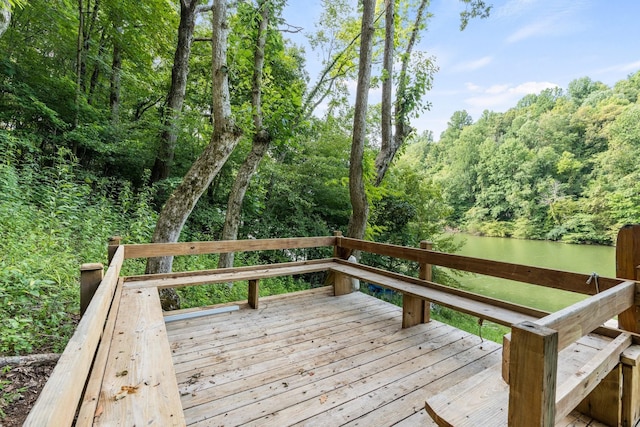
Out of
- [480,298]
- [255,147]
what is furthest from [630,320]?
[255,147]

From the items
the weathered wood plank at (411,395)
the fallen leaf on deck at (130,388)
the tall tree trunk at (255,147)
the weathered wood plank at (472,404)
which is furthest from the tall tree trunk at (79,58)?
the weathered wood plank at (472,404)

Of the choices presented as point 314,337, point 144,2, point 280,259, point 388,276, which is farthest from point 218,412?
point 144,2

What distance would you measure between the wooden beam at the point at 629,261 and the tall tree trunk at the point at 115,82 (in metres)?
7.55

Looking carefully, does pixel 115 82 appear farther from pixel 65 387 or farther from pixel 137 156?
pixel 65 387

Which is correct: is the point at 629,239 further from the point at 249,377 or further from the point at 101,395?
the point at 101,395

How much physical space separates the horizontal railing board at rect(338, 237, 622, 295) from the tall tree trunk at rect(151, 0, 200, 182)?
463 centimetres

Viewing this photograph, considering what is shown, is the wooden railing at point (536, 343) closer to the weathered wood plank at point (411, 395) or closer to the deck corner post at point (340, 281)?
the weathered wood plank at point (411, 395)

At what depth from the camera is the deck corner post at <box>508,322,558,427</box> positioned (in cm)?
73

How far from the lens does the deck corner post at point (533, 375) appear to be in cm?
73

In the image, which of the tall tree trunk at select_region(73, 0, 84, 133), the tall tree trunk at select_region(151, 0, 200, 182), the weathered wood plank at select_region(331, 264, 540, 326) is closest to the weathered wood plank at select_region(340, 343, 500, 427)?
the weathered wood plank at select_region(331, 264, 540, 326)

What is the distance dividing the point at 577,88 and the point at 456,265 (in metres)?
51.6

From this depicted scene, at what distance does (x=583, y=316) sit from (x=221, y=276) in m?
2.73

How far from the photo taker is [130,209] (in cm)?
546

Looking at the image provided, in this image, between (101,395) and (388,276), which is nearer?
(101,395)
